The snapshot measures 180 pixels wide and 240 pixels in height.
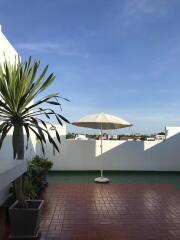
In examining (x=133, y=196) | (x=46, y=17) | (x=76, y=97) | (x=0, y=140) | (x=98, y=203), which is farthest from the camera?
(x=76, y=97)

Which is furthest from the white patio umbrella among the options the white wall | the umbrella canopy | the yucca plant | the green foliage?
the yucca plant

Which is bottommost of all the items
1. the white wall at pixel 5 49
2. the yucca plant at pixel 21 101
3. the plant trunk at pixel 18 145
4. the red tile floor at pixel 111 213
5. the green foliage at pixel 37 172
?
the red tile floor at pixel 111 213

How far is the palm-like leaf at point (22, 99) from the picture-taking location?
13.9 feet

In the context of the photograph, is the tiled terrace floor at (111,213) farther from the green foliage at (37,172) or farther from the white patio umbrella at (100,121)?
the white patio umbrella at (100,121)

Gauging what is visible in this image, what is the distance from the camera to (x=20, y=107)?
4297mm

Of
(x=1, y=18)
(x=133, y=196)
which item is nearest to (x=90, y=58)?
(x=1, y=18)

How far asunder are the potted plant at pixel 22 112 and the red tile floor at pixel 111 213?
0.39 metres

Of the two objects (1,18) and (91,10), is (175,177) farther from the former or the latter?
(1,18)

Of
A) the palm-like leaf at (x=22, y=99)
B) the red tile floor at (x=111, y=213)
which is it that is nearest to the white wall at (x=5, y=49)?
the palm-like leaf at (x=22, y=99)

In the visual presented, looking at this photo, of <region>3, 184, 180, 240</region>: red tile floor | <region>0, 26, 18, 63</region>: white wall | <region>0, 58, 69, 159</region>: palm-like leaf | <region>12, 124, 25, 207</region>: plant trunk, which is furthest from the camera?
<region>0, 26, 18, 63</region>: white wall

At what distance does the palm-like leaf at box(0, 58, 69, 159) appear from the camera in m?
4.23

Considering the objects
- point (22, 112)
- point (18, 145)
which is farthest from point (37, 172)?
point (22, 112)

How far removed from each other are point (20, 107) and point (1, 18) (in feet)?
16.3

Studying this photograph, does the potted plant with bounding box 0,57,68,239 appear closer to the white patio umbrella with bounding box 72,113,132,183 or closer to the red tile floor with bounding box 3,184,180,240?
the red tile floor with bounding box 3,184,180,240
